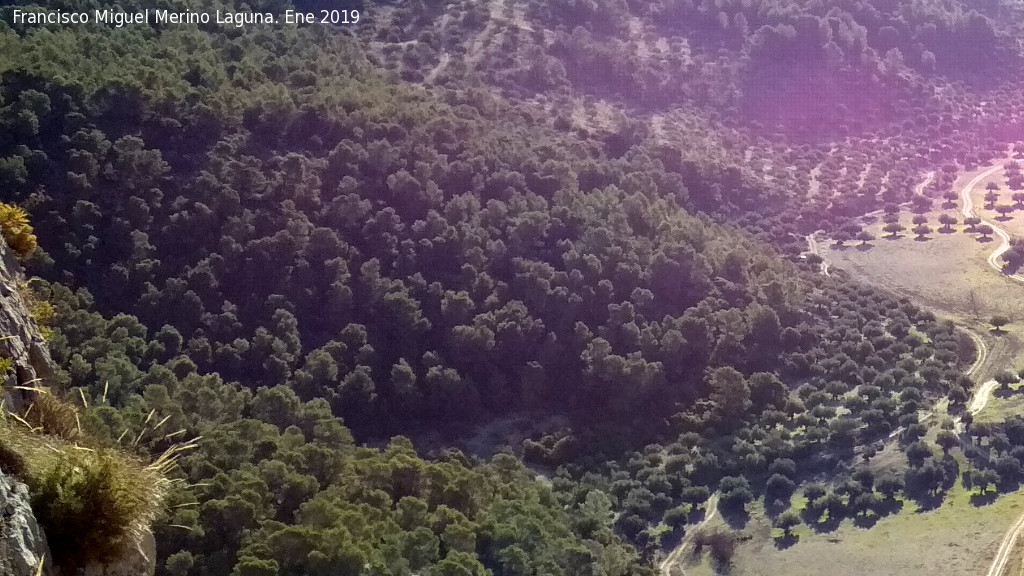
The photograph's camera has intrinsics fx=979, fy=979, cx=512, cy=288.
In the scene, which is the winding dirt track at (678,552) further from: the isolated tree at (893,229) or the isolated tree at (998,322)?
the isolated tree at (893,229)

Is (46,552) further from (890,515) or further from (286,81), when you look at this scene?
(286,81)

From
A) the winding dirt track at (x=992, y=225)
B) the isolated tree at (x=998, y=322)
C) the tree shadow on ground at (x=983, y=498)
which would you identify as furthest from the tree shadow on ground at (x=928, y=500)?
the winding dirt track at (x=992, y=225)

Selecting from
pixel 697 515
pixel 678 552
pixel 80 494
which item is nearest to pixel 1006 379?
pixel 697 515

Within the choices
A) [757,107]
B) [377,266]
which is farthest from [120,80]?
[757,107]

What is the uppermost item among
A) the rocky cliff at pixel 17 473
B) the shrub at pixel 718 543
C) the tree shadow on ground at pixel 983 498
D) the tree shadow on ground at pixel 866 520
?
the rocky cliff at pixel 17 473

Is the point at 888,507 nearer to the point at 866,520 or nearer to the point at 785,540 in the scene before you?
the point at 866,520

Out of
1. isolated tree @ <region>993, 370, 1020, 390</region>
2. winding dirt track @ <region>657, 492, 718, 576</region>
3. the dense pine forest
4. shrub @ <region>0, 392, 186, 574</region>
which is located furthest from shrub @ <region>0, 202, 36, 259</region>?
isolated tree @ <region>993, 370, 1020, 390</region>

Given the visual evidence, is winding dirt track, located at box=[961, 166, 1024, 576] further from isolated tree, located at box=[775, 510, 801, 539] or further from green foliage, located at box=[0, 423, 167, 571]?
green foliage, located at box=[0, 423, 167, 571]
